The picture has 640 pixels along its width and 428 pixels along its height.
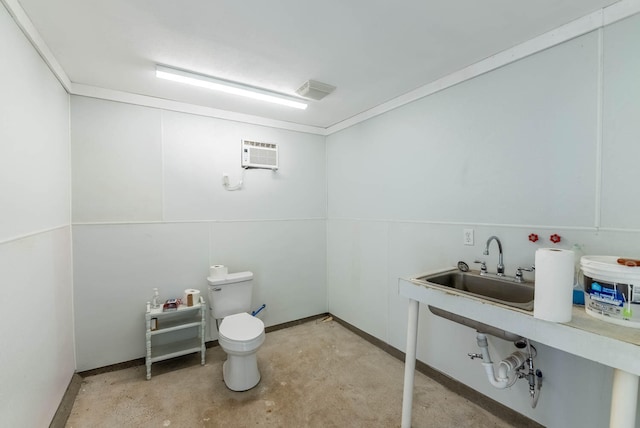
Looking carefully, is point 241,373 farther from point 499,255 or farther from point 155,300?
point 499,255

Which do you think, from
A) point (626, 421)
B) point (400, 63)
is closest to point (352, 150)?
point (400, 63)

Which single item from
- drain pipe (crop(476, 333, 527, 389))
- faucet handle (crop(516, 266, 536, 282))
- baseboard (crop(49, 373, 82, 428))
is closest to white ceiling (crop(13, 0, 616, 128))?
faucet handle (crop(516, 266, 536, 282))

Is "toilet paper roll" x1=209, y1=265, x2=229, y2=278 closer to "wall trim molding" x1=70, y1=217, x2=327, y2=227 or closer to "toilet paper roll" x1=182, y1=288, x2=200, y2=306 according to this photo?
"toilet paper roll" x1=182, y1=288, x2=200, y2=306

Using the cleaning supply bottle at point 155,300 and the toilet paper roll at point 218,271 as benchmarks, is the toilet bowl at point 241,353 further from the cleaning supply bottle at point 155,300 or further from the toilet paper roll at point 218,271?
the cleaning supply bottle at point 155,300

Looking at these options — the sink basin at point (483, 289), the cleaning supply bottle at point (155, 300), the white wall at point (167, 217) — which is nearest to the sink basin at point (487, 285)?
the sink basin at point (483, 289)

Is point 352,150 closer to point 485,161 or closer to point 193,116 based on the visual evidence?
point 485,161

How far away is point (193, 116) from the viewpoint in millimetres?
2674

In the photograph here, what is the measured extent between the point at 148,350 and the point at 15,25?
2266mm

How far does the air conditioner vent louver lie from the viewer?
9.50ft

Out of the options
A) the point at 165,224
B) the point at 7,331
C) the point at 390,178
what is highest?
the point at 390,178

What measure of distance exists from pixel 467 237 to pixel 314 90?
5.59 feet

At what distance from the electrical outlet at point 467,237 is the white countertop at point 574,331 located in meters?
0.65

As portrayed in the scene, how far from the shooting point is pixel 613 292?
1084 mm

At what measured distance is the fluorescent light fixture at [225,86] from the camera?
200 centimetres
